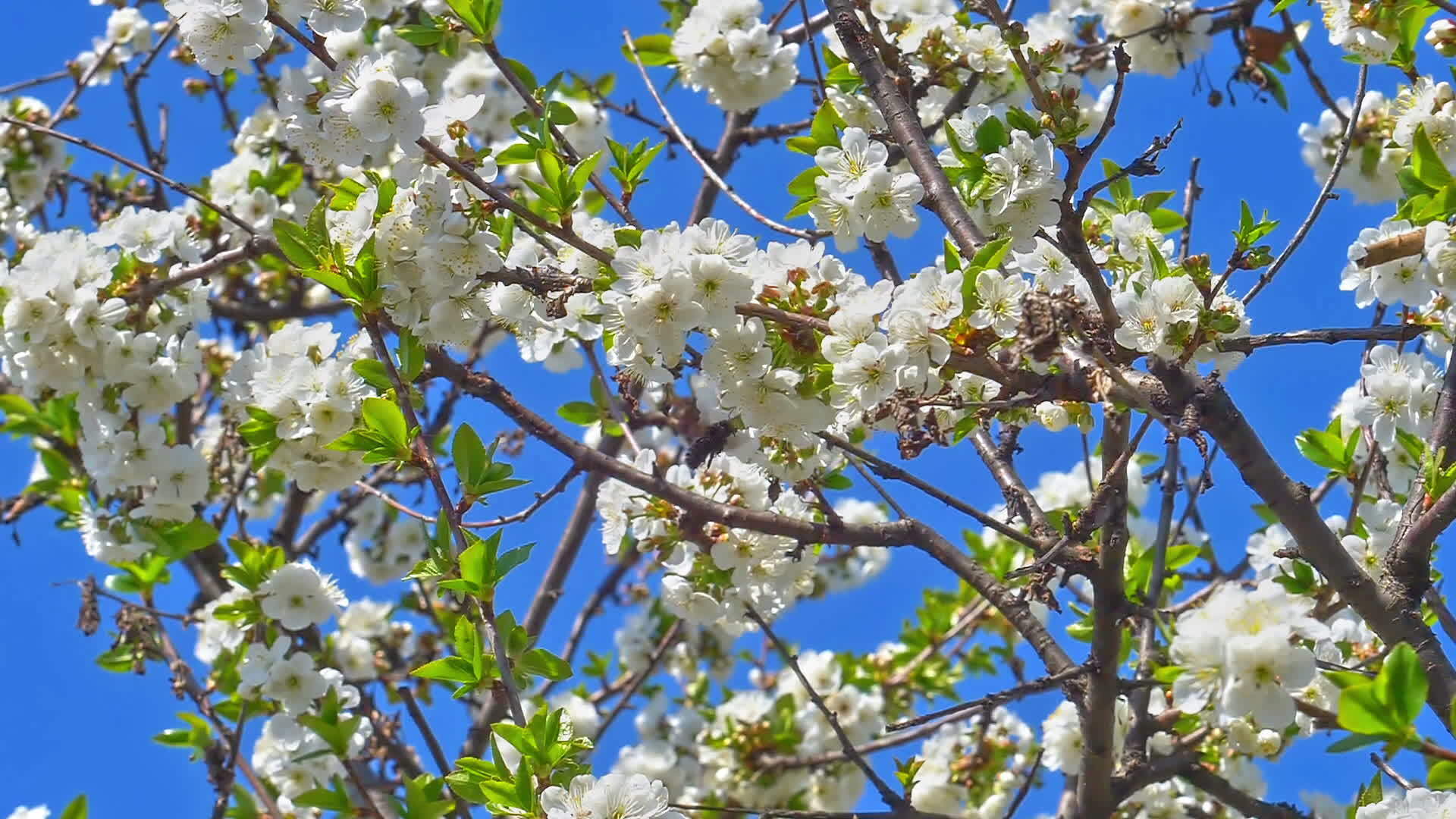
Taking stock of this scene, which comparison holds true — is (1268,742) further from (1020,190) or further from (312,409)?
(312,409)

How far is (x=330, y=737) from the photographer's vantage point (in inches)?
113

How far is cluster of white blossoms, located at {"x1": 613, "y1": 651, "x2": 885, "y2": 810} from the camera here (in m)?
4.67

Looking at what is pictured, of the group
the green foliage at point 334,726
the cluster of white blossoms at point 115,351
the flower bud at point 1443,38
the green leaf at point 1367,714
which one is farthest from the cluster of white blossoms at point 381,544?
the green leaf at point 1367,714

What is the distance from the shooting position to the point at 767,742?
467 centimetres

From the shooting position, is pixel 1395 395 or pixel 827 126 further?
pixel 1395 395

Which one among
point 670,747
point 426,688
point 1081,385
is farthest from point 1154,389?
point 670,747

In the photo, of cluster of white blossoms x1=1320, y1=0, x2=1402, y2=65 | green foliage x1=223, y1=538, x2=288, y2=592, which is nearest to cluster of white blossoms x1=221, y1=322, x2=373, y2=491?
green foliage x1=223, y1=538, x2=288, y2=592

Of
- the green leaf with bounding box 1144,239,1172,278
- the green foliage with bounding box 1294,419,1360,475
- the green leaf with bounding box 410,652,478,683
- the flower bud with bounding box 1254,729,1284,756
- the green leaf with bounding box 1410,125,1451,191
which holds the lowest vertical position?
the green leaf with bounding box 410,652,478,683

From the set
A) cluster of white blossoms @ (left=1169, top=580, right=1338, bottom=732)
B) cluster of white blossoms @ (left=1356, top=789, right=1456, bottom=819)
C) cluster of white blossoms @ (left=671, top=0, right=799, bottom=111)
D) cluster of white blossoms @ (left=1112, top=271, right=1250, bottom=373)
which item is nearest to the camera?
cluster of white blossoms @ (left=1169, top=580, right=1338, bottom=732)

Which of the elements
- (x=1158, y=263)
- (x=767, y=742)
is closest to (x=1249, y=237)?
(x=1158, y=263)

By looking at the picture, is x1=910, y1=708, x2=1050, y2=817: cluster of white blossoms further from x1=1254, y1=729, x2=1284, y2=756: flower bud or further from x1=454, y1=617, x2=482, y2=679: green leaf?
x1=454, y1=617, x2=482, y2=679: green leaf

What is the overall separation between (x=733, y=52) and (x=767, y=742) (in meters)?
2.71

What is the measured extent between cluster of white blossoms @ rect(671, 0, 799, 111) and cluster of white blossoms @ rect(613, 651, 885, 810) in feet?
7.72

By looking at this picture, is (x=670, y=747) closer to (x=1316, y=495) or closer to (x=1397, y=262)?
(x=1316, y=495)
